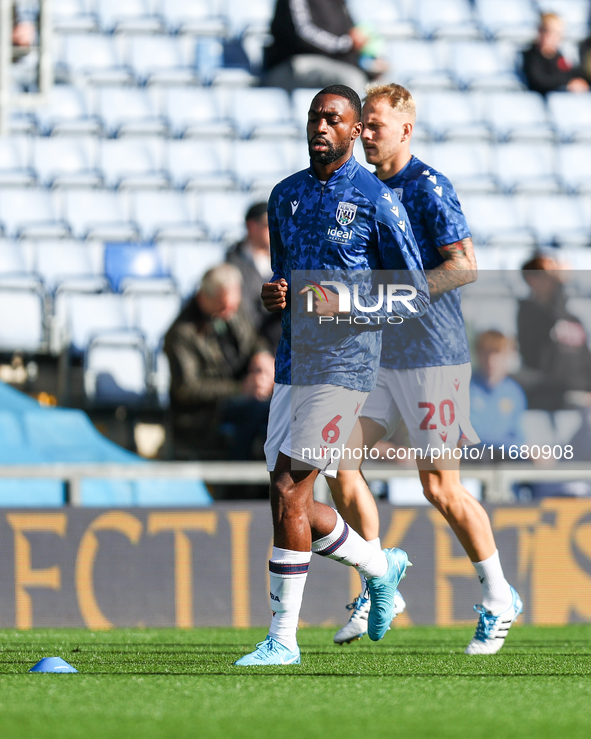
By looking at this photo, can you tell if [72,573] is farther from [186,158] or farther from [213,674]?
[186,158]

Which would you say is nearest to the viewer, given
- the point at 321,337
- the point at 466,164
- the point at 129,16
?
the point at 321,337

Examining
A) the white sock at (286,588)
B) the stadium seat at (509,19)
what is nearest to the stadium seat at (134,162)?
the stadium seat at (509,19)

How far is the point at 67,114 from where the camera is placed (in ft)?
37.2

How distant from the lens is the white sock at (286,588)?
416 centimetres

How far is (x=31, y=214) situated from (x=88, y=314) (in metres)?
1.54

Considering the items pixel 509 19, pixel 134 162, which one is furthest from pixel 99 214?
pixel 509 19

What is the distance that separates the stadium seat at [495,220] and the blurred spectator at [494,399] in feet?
11.5

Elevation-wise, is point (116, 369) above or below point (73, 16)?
below

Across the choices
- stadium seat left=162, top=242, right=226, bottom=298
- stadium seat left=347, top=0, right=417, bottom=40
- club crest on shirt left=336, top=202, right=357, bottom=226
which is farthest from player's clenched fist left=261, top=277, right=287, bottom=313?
stadium seat left=347, top=0, right=417, bottom=40

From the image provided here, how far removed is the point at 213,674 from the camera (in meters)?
3.92

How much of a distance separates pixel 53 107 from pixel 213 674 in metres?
8.58

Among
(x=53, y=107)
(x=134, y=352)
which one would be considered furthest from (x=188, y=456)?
(x=53, y=107)

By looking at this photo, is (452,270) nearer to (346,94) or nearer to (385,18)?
(346,94)

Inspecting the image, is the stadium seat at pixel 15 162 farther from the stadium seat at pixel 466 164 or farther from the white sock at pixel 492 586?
the white sock at pixel 492 586
